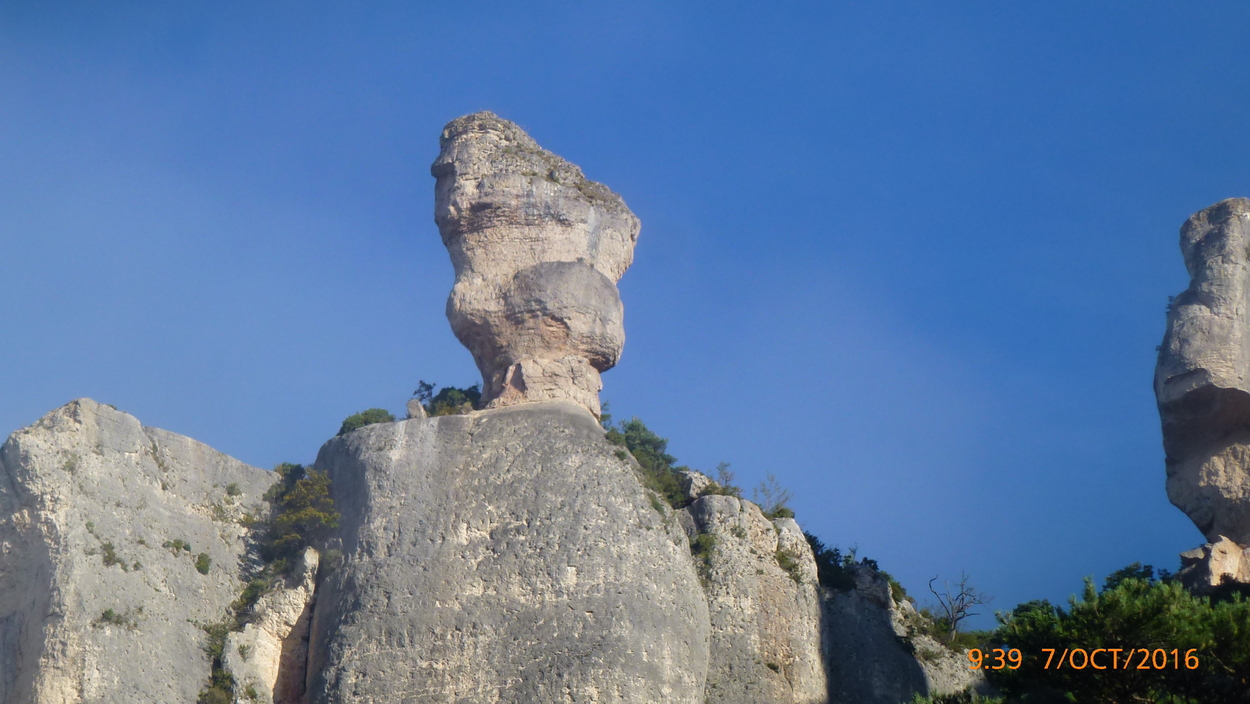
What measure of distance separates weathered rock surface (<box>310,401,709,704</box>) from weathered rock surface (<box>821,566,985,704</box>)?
4.36 metres

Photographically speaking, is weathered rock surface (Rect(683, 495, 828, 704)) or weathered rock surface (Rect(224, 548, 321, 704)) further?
weathered rock surface (Rect(683, 495, 828, 704))

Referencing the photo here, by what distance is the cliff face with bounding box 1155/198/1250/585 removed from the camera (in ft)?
Answer: 136

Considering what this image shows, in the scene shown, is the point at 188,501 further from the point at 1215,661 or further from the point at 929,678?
the point at 1215,661

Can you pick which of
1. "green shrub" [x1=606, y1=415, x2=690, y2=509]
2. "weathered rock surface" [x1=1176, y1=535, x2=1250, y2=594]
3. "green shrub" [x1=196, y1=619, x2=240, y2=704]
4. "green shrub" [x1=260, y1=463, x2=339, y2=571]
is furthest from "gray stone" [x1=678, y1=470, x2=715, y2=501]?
"weathered rock surface" [x1=1176, y1=535, x2=1250, y2=594]

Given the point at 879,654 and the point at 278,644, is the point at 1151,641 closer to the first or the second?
the point at 879,654

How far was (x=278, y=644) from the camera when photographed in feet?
112

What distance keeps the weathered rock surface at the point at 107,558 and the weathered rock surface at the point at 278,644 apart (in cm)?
79

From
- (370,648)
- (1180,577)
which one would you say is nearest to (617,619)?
(370,648)

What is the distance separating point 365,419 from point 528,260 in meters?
6.29

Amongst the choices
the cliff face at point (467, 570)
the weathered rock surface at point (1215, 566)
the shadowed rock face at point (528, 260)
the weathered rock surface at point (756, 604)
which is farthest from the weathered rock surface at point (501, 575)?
the weathered rock surface at point (1215, 566)

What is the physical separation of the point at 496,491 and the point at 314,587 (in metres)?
4.79

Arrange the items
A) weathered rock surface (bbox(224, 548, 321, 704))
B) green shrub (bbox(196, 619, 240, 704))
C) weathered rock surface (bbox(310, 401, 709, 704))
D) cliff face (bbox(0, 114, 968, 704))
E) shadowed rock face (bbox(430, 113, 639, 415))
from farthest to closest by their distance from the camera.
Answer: shadowed rock face (bbox(430, 113, 639, 415)) → weathered rock surface (bbox(224, 548, 321, 704)) → weathered rock surface (bbox(310, 401, 709, 704)) → green shrub (bbox(196, 619, 240, 704)) → cliff face (bbox(0, 114, 968, 704))

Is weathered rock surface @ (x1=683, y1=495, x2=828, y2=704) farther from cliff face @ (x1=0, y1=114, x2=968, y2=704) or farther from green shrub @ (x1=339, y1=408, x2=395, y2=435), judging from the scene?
green shrub @ (x1=339, y1=408, x2=395, y2=435)
